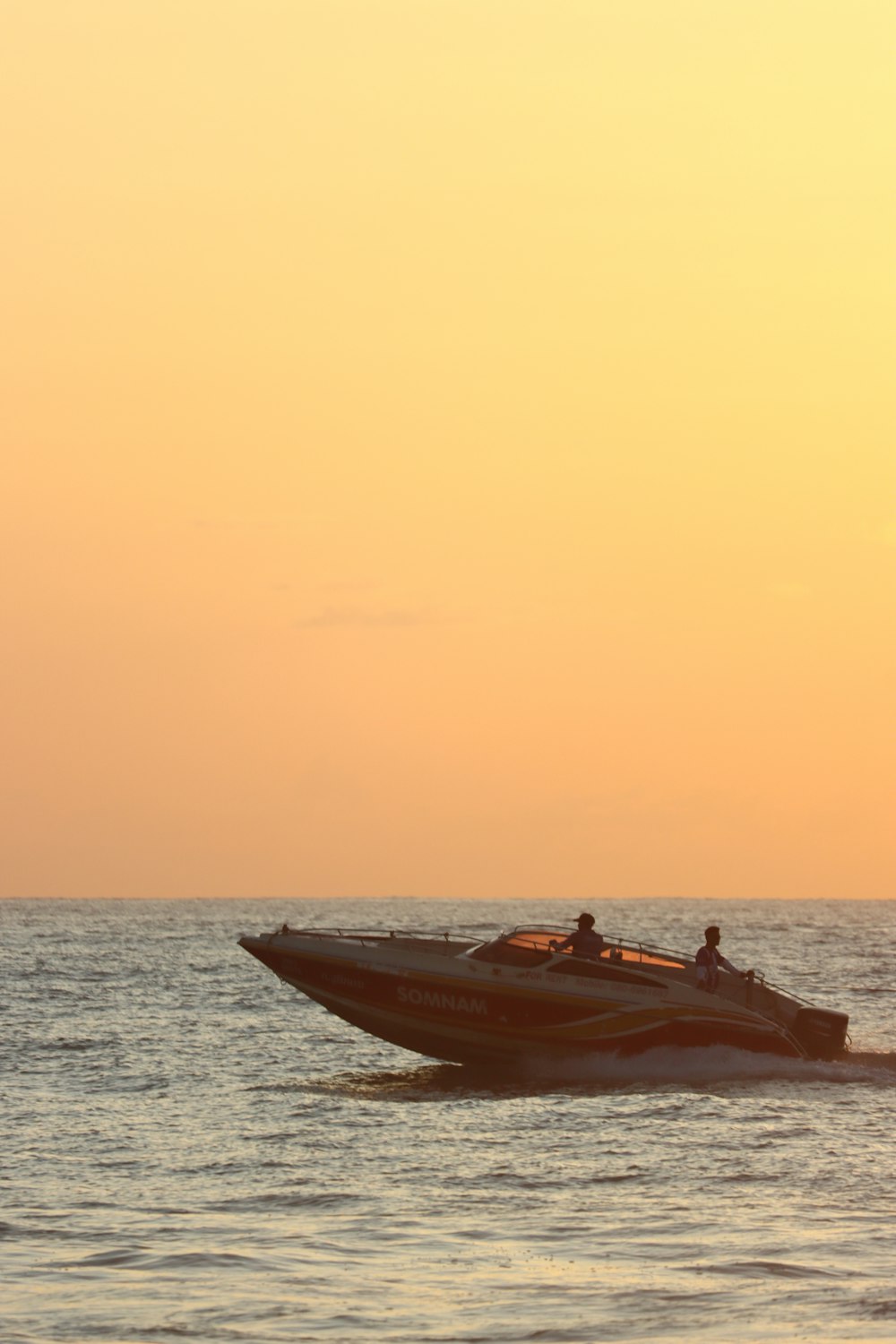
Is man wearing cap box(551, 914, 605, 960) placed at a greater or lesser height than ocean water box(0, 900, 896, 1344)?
greater

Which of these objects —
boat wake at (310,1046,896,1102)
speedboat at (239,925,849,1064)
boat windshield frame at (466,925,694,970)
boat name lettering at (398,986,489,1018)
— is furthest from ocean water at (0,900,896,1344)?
boat windshield frame at (466,925,694,970)

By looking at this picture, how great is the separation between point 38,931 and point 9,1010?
286ft

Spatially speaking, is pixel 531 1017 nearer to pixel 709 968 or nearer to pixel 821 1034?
pixel 709 968

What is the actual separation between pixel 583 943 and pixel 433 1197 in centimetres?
1024

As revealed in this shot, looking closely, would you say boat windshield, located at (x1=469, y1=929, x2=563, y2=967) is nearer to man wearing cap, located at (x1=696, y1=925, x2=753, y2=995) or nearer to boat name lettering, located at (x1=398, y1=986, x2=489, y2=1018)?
boat name lettering, located at (x1=398, y1=986, x2=489, y2=1018)

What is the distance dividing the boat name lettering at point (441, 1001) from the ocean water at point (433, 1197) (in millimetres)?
1171

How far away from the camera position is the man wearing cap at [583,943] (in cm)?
2809

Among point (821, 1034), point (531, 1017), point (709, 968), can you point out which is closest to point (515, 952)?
point (531, 1017)

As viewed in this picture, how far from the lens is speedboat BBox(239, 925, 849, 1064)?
90.7 feet

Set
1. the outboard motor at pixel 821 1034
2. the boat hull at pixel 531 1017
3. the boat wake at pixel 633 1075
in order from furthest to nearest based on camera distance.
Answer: the outboard motor at pixel 821 1034
the boat hull at pixel 531 1017
the boat wake at pixel 633 1075

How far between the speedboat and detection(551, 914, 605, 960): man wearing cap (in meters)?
0.09

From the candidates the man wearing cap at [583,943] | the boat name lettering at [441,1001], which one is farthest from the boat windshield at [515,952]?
the boat name lettering at [441,1001]

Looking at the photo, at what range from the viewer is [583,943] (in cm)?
2819

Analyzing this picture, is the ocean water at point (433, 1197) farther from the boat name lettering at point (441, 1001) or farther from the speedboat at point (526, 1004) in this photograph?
the boat name lettering at point (441, 1001)
